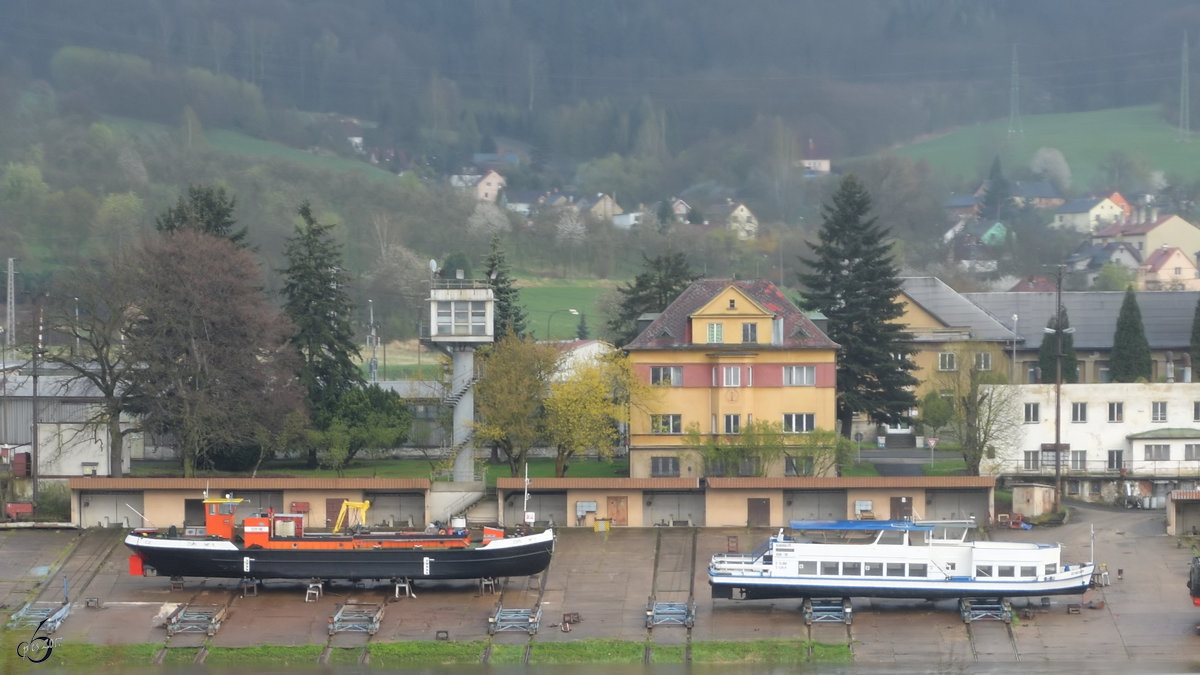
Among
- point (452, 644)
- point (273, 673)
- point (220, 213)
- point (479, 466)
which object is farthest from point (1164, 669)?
point (220, 213)

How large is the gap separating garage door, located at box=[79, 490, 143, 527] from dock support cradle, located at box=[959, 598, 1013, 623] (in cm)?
3180

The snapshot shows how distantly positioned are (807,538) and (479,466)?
16023 mm

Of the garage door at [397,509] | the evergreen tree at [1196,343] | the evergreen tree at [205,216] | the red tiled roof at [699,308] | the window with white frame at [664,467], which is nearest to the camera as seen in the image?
the garage door at [397,509]

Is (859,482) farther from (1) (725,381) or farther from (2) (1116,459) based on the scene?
(2) (1116,459)

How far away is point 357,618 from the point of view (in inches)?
2251

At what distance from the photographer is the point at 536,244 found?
182625mm

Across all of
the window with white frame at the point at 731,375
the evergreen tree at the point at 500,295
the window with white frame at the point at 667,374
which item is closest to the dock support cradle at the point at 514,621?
the window with white frame at the point at 667,374

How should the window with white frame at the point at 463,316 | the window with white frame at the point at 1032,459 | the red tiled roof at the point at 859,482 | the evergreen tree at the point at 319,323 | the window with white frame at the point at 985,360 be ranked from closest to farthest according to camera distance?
1. the red tiled roof at the point at 859,482
2. the window with white frame at the point at 463,316
3. the window with white frame at the point at 1032,459
4. the evergreen tree at the point at 319,323
5. the window with white frame at the point at 985,360

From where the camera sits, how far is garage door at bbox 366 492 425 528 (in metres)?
68.8

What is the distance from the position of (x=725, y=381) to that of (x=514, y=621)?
20899 mm

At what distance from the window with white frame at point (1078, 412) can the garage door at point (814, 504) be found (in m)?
15.2

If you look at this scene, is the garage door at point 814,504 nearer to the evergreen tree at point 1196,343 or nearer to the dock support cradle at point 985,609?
the dock support cradle at point 985,609

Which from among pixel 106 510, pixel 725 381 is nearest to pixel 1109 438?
pixel 725 381

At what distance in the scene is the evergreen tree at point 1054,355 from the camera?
85625 millimetres
